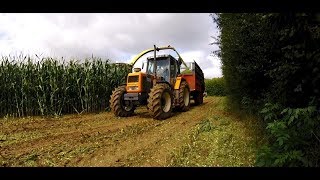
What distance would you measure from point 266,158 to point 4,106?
33.6 ft

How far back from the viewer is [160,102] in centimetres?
930

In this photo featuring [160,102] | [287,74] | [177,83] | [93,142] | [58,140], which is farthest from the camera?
[177,83]

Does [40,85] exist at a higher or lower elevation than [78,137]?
higher

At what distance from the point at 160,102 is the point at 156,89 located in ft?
1.46

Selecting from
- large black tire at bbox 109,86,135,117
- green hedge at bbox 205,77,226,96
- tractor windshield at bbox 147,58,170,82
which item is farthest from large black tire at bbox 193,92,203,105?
green hedge at bbox 205,77,226,96

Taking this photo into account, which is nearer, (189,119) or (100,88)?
(189,119)

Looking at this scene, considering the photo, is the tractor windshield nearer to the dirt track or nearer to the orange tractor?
the orange tractor

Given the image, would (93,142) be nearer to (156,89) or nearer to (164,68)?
(156,89)

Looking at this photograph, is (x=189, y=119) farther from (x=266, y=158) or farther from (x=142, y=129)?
(x=266, y=158)

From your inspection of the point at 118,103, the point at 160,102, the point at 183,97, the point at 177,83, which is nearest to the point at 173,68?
the point at 177,83

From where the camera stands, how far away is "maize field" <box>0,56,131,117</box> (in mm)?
11570

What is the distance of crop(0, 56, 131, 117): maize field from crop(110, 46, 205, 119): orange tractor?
1.86 m

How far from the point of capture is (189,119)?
9.45 m
